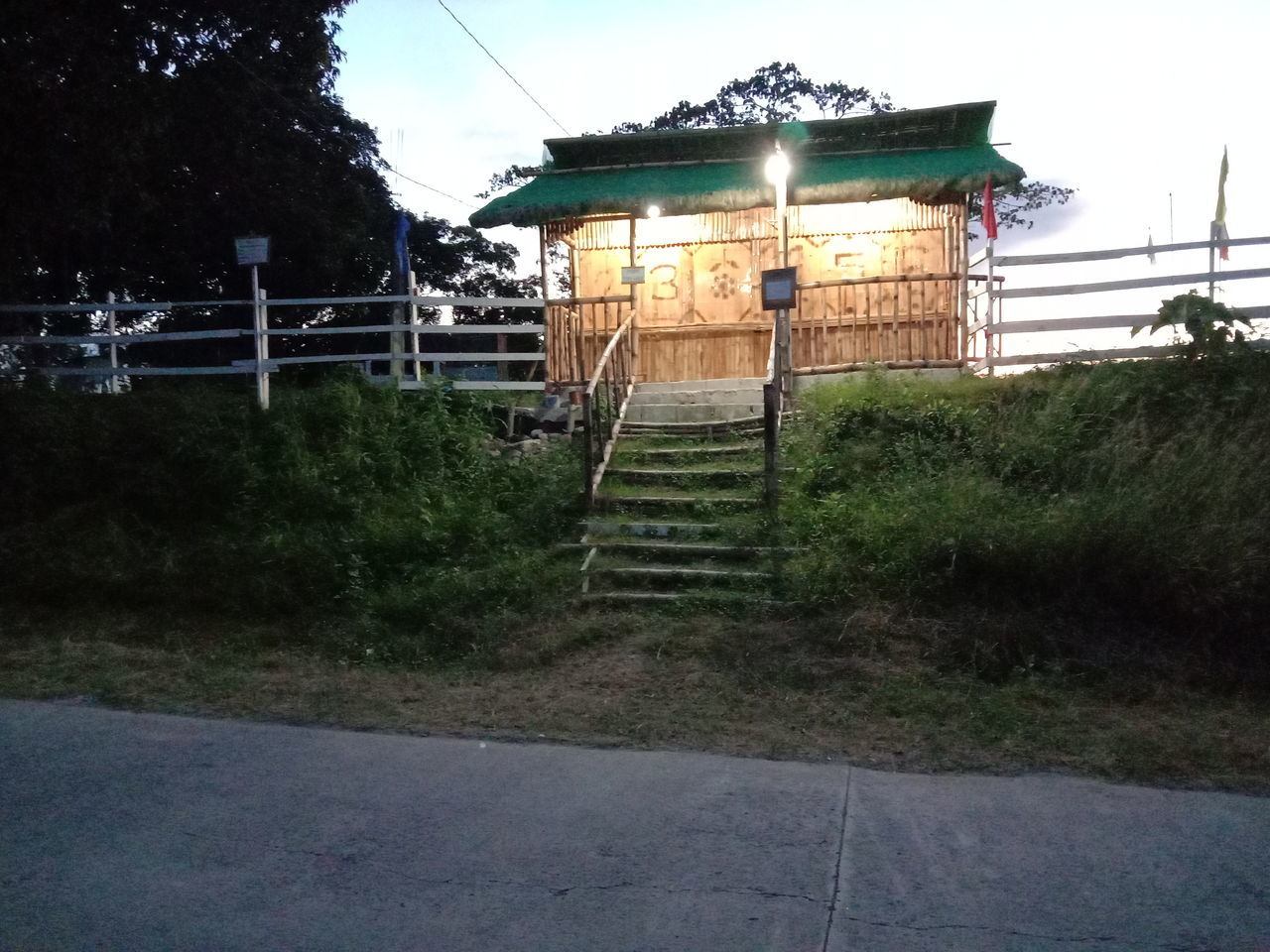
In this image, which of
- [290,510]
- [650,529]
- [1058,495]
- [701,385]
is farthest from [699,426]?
[290,510]

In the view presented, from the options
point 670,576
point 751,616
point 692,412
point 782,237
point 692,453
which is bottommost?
point 751,616

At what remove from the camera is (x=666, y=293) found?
1497cm

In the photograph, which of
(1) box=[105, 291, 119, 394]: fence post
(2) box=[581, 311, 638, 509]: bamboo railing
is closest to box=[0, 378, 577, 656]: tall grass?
(2) box=[581, 311, 638, 509]: bamboo railing

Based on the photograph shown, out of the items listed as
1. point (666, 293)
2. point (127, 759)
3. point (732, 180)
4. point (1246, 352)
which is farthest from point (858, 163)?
point (127, 759)

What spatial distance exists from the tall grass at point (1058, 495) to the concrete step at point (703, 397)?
0.92 metres

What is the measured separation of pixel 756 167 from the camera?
47.4ft

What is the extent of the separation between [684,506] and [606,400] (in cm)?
213

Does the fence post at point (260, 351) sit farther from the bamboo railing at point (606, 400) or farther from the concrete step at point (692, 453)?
Result: the concrete step at point (692, 453)

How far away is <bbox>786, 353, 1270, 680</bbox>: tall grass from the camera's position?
25.9 ft

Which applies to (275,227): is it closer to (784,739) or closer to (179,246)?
(179,246)

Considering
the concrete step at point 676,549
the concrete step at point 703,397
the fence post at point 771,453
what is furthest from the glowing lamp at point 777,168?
the concrete step at point 676,549

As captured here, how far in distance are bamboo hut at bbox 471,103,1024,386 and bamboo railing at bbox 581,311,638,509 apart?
1.91 feet

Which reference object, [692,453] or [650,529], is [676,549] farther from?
[692,453]

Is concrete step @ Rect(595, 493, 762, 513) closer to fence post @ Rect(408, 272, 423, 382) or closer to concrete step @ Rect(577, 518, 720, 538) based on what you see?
concrete step @ Rect(577, 518, 720, 538)
